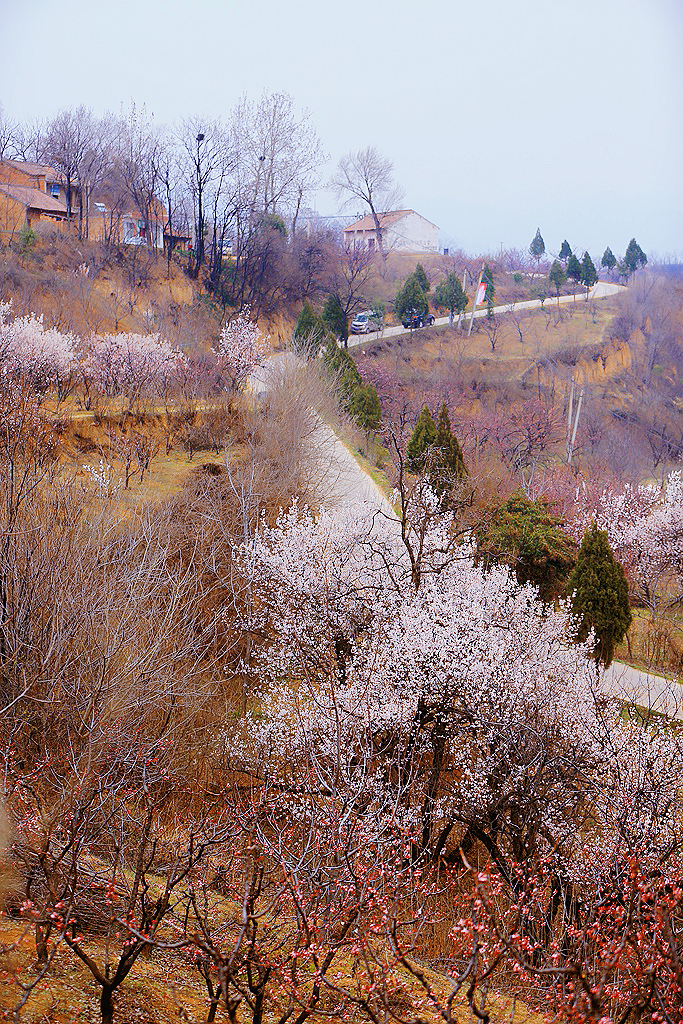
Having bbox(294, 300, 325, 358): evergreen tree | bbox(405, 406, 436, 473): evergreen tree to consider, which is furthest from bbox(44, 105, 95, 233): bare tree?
bbox(405, 406, 436, 473): evergreen tree

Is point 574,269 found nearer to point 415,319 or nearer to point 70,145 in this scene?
point 415,319

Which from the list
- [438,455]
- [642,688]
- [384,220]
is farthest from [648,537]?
[384,220]

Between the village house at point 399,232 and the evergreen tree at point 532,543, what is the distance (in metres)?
45.4

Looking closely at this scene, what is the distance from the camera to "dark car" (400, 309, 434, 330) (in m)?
44.8

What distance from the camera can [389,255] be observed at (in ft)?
186

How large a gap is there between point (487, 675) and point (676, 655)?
6514 millimetres

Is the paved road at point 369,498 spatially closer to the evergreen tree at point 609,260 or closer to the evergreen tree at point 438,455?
the evergreen tree at point 438,455

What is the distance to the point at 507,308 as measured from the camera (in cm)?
5172

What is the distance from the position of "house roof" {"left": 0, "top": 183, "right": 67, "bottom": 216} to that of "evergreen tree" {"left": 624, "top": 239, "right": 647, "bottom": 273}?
Result: 4429 centimetres

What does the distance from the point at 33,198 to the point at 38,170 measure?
213 inches

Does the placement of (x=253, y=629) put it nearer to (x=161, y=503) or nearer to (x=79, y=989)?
(x=161, y=503)

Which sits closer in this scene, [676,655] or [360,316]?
[676,655]

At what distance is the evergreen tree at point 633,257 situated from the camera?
214ft

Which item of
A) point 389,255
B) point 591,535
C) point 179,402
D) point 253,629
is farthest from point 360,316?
point 253,629
